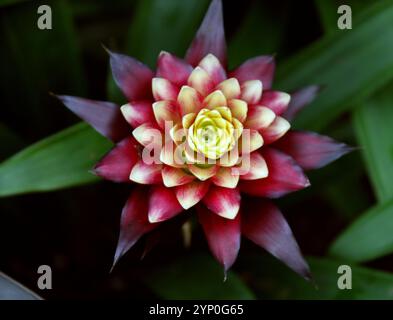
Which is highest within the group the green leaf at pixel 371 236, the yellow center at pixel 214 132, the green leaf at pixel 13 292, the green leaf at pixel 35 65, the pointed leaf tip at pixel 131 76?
the green leaf at pixel 35 65

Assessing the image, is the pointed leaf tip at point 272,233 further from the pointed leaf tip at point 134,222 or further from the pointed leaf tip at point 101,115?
the pointed leaf tip at point 101,115

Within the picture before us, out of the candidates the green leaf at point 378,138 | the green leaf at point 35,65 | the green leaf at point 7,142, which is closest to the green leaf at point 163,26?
the green leaf at point 35,65

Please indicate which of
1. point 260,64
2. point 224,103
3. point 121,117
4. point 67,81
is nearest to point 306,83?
point 260,64

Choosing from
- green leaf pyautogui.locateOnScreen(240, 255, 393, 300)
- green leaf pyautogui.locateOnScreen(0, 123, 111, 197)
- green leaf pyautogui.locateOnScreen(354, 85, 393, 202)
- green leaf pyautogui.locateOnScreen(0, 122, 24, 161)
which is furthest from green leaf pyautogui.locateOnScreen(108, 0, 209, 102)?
green leaf pyautogui.locateOnScreen(240, 255, 393, 300)

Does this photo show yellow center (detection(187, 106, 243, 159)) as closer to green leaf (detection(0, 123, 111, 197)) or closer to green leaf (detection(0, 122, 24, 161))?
green leaf (detection(0, 123, 111, 197))

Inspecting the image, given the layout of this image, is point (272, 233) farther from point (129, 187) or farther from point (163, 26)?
point (163, 26)
